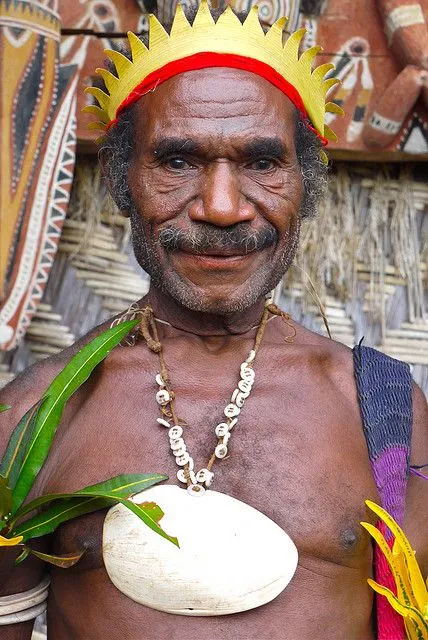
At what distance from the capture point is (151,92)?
2248 mm

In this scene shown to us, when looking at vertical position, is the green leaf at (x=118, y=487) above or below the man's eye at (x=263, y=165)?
below

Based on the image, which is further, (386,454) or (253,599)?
(386,454)

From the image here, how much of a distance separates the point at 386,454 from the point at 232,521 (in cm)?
37

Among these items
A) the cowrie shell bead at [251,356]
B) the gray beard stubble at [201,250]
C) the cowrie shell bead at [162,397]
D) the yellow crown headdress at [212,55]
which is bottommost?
the cowrie shell bead at [162,397]

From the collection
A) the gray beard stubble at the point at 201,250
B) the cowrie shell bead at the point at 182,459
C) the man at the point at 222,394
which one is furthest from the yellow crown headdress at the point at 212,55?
the cowrie shell bead at the point at 182,459

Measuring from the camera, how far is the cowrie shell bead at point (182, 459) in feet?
7.00

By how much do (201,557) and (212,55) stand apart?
990mm

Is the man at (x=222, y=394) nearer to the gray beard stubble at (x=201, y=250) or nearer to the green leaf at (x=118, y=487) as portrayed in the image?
the gray beard stubble at (x=201, y=250)

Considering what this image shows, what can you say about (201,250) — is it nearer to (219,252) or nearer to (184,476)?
(219,252)

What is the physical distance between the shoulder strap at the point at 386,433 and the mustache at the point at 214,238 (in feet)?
1.14

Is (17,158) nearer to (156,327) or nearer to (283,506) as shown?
(156,327)

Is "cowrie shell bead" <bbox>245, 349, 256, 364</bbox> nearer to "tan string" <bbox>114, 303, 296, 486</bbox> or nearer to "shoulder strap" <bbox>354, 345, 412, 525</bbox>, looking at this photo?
"tan string" <bbox>114, 303, 296, 486</bbox>

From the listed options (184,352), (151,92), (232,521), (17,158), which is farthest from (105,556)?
(17,158)

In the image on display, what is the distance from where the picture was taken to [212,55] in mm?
2203
